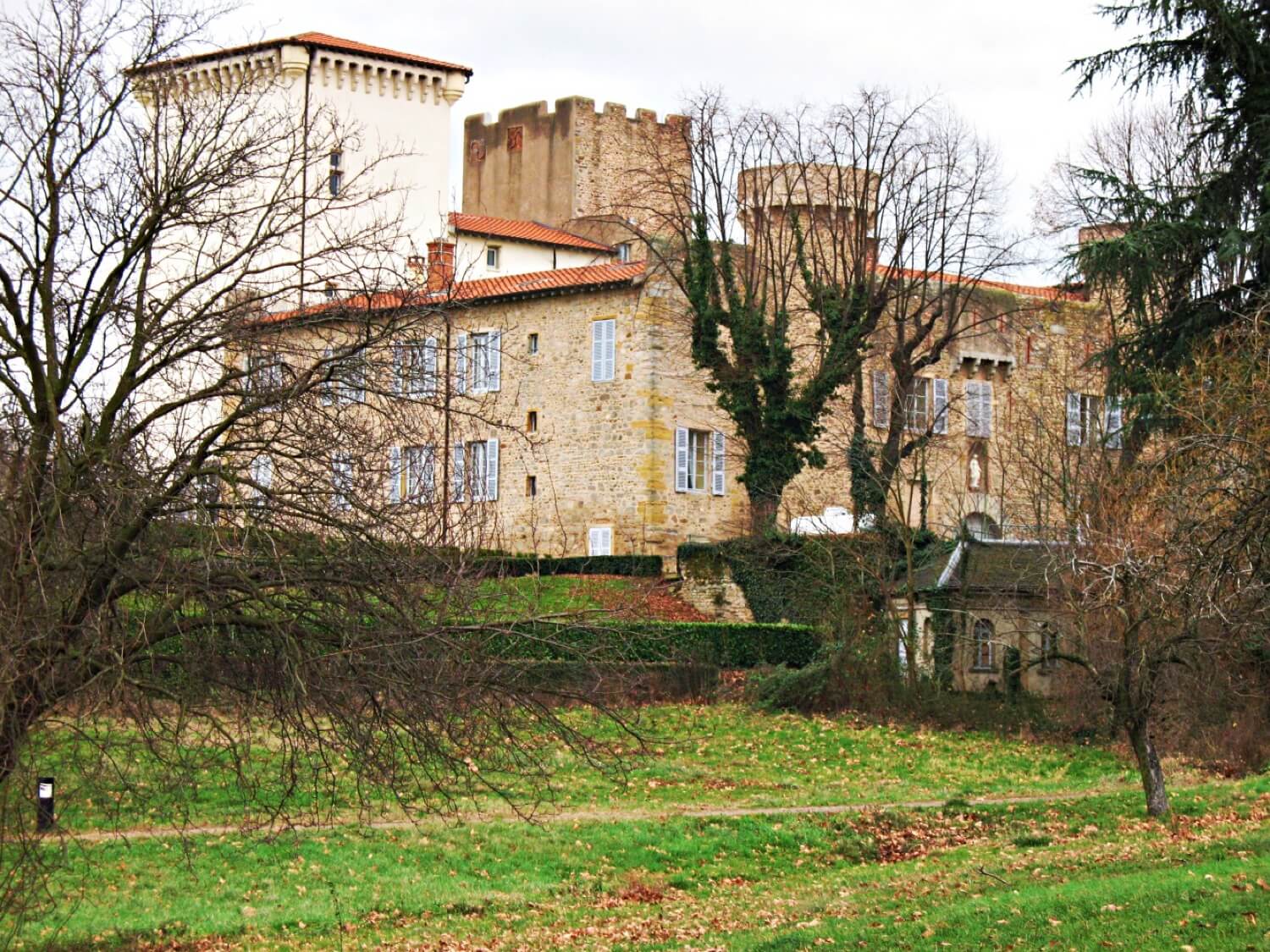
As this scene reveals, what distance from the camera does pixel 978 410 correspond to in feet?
154

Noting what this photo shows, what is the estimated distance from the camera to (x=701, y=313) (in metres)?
39.1

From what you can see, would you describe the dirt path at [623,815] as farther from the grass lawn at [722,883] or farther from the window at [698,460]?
the window at [698,460]

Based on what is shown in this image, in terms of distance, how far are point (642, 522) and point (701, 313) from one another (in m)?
4.82

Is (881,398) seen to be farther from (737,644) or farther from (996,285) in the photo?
(737,644)

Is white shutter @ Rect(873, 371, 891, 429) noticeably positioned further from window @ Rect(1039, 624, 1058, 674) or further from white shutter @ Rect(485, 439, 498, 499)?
window @ Rect(1039, 624, 1058, 674)

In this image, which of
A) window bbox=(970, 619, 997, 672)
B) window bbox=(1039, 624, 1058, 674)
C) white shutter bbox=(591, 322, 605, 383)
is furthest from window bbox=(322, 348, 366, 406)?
white shutter bbox=(591, 322, 605, 383)


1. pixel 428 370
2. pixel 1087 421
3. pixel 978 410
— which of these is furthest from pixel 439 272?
pixel 978 410

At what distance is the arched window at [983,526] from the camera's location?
40.5 meters

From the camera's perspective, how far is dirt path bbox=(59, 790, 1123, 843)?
1894cm

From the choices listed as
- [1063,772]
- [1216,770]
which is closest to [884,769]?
[1063,772]

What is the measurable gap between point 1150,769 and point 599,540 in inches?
855

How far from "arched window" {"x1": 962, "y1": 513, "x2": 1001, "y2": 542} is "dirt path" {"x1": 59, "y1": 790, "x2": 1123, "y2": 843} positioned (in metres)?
15.9

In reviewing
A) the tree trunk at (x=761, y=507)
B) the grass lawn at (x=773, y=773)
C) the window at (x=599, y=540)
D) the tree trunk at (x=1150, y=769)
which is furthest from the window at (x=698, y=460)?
the tree trunk at (x=1150, y=769)

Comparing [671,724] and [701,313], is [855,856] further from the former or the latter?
[701,313]
